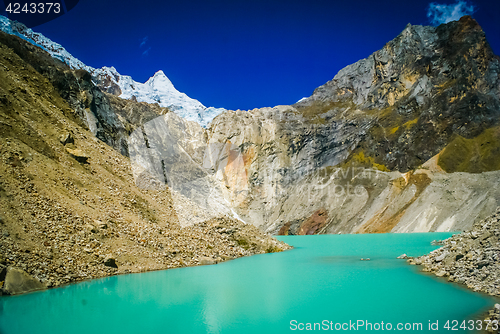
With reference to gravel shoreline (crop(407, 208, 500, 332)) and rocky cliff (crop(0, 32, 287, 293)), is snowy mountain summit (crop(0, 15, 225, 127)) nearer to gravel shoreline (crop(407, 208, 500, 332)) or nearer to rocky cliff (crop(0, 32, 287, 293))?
rocky cliff (crop(0, 32, 287, 293))

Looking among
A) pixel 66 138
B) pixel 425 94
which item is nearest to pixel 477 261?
pixel 66 138

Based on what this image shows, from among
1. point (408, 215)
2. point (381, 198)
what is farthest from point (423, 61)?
point (408, 215)

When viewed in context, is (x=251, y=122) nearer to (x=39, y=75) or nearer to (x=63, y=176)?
(x=39, y=75)

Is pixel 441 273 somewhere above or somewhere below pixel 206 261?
below

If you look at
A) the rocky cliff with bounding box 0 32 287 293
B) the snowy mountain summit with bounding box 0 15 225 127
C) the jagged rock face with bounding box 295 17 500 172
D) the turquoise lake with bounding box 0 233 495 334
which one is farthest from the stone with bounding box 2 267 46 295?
the snowy mountain summit with bounding box 0 15 225 127

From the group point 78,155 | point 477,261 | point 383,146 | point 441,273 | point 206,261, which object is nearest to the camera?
point 477,261

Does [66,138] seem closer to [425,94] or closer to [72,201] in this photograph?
[72,201]

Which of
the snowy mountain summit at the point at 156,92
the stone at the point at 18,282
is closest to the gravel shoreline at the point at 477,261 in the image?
the stone at the point at 18,282
